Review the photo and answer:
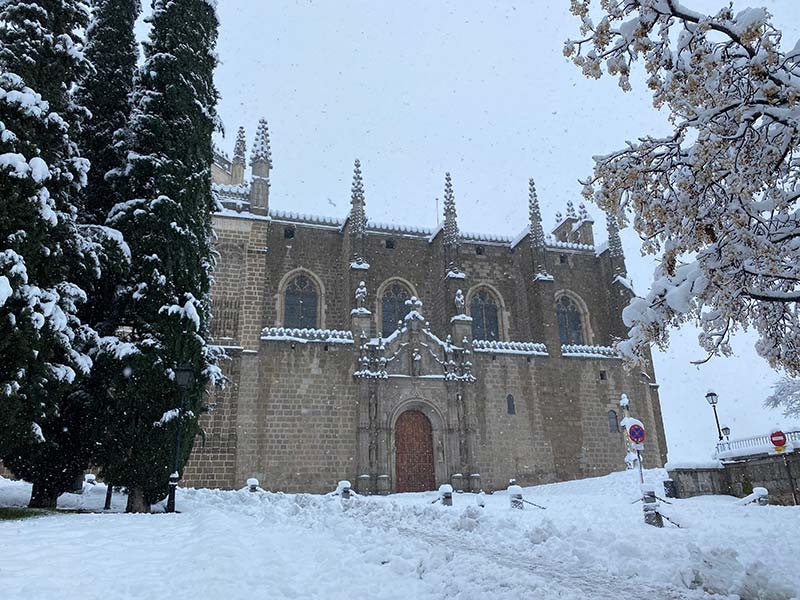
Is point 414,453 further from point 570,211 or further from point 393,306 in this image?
point 570,211

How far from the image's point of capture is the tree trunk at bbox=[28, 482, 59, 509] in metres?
11.0

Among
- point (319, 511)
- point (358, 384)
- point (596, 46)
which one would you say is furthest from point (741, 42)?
point (358, 384)

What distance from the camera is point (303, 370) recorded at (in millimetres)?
21344

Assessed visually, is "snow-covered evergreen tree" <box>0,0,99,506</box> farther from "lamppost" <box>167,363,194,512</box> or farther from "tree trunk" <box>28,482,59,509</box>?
"lamppost" <box>167,363,194,512</box>

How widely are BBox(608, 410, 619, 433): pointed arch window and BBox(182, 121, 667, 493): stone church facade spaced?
2.0 inches

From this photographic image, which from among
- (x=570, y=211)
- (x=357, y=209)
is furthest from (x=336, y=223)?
(x=570, y=211)

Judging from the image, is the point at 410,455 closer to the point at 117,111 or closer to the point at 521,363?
the point at 521,363

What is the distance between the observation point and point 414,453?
2141 centimetres

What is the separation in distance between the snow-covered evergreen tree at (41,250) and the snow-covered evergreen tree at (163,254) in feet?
3.00

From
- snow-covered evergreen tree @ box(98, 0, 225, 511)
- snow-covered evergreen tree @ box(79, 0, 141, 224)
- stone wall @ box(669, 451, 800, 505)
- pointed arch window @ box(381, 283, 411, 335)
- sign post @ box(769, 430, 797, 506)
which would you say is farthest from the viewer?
pointed arch window @ box(381, 283, 411, 335)

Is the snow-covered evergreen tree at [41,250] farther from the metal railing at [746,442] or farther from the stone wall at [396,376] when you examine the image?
the metal railing at [746,442]

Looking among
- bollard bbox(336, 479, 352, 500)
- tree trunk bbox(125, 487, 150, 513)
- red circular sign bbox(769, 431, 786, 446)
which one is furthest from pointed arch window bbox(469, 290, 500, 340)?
tree trunk bbox(125, 487, 150, 513)

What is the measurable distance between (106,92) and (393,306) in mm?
15239

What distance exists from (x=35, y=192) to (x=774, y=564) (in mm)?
11509
